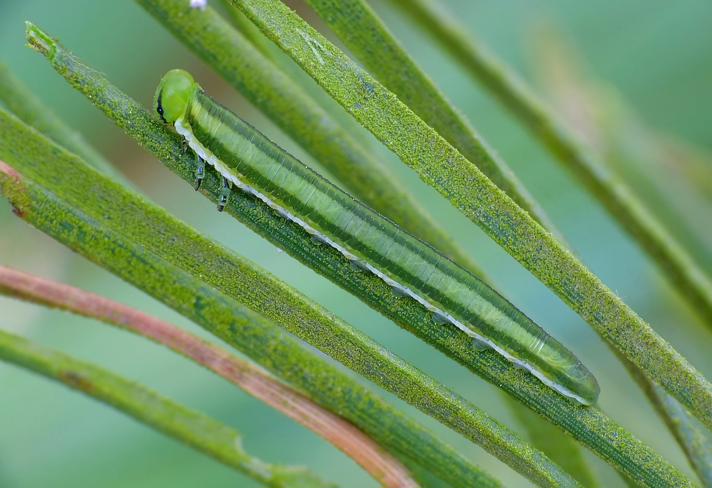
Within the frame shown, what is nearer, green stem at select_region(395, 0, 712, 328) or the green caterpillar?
the green caterpillar

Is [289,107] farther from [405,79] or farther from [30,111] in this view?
[30,111]

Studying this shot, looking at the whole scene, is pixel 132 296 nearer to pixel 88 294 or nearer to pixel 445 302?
pixel 88 294

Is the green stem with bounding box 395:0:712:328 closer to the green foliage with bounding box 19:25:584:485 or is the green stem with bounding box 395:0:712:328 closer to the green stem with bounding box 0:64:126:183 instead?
the green foliage with bounding box 19:25:584:485

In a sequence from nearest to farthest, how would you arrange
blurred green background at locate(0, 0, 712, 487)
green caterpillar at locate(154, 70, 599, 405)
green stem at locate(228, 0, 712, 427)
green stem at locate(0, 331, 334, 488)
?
green stem at locate(228, 0, 712, 427), green stem at locate(0, 331, 334, 488), green caterpillar at locate(154, 70, 599, 405), blurred green background at locate(0, 0, 712, 487)

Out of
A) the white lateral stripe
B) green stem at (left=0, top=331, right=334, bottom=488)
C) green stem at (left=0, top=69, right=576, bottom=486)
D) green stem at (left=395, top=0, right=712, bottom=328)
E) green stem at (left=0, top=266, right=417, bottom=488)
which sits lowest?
green stem at (left=0, top=331, right=334, bottom=488)

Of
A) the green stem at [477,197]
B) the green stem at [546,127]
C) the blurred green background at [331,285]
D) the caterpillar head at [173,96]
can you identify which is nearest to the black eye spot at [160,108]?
the caterpillar head at [173,96]

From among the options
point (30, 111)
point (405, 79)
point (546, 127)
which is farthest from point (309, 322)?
point (546, 127)

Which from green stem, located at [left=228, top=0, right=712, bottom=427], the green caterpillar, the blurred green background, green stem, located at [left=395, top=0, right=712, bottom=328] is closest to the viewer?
green stem, located at [left=228, top=0, right=712, bottom=427]

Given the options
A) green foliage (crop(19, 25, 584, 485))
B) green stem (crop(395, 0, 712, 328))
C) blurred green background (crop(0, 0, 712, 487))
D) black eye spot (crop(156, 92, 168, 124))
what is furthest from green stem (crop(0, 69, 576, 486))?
blurred green background (crop(0, 0, 712, 487))
